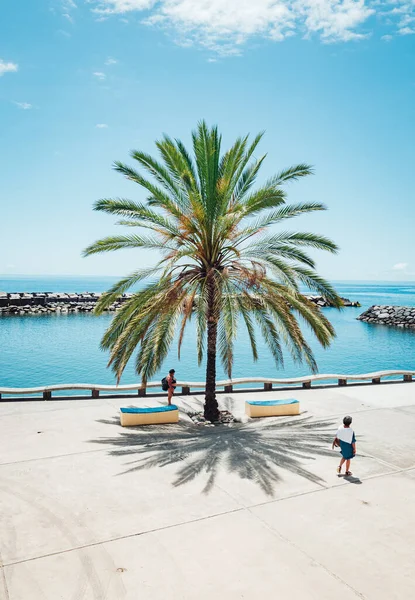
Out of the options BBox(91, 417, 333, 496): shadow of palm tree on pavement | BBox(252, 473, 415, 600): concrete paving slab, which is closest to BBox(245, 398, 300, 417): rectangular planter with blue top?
BBox(91, 417, 333, 496): shadow of palm tree on pavement

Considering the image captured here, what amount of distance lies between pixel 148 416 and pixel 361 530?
7.01 m

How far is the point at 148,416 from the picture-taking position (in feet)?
42.7

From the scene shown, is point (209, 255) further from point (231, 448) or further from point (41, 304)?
point (41, 304)

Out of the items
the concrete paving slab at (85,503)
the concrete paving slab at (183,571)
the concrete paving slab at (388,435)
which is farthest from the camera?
the concrete paving slab at (388,435)

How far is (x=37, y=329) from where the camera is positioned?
57.4 metres

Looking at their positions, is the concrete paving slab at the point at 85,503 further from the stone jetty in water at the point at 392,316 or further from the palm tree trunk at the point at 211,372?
the stone jetty in water at the point at 392,316

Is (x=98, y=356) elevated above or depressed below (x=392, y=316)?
below

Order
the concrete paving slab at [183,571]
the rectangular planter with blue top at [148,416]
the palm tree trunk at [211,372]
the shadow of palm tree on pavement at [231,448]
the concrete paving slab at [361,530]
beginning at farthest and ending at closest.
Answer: the palm tree trunk at [211,372]
the rectangular planter with blue top at [148,416]
the shadow of palm tree on pavement at [231,448]
the concrete paving slab at [361,530]
the concrete paving slab at [183,571]

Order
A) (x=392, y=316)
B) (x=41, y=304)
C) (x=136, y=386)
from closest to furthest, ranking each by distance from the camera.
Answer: (x=136, y=386) < (x=392, y=316) < (x=41, y=304)

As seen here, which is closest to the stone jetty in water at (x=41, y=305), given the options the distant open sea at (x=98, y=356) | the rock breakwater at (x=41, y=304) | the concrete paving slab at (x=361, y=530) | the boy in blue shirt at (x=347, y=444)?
the rock breakwater at (x=41, y=304)

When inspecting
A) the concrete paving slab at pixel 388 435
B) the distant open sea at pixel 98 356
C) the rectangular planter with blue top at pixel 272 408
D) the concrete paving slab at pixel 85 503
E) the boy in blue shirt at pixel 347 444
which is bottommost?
the distant open sea at pixel 98 356

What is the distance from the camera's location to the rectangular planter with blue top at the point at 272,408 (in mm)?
14383

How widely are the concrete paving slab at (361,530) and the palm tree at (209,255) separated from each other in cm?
456

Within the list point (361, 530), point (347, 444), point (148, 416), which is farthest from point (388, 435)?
point (148, 416)
